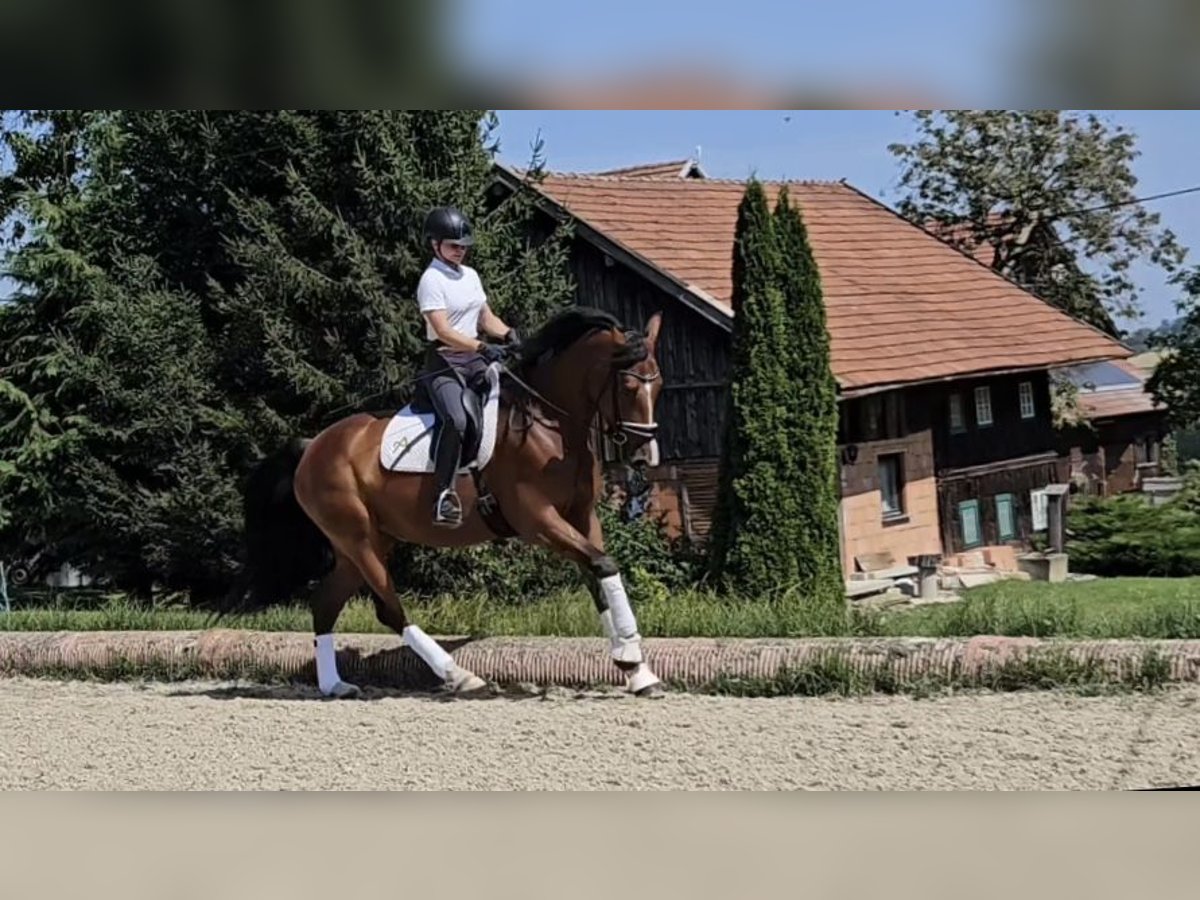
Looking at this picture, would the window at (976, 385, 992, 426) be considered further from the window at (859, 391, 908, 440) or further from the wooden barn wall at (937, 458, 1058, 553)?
the window at (859, 391, 908, 440)

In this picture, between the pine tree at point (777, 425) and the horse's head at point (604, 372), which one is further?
the pine tree at point (777, 425)

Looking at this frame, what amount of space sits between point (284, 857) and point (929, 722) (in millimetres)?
2659

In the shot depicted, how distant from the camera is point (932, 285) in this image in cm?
884

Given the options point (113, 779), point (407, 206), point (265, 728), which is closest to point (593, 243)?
point (407, 206)

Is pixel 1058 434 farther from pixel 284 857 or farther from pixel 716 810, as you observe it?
pixel 284 857

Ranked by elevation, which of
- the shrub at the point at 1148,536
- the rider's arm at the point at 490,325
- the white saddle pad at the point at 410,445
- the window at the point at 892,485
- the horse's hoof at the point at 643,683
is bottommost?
the horse's hoof at the point at 643,683

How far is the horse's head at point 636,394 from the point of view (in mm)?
7277

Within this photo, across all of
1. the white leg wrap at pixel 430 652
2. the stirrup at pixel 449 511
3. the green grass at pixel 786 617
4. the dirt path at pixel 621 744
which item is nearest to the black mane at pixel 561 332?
the stirrup at pixel 449 511

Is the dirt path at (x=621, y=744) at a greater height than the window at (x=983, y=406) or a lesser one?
lesser

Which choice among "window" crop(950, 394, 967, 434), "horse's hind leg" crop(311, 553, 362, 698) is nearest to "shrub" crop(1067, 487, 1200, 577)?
"window" crop(950, 394, 967, 434)

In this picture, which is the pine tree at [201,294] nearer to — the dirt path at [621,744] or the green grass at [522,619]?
the green grass at [522,619]

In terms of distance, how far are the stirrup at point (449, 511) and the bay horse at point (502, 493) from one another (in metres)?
0.10
